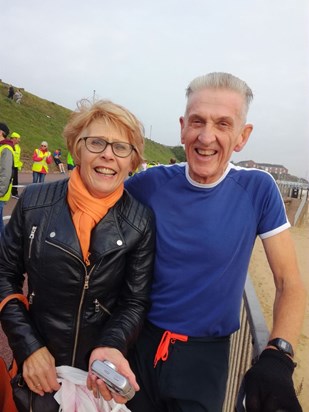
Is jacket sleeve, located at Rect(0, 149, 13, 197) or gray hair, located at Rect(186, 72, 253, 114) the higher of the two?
gray hair, located at Rect(186, 72, 253, 114)

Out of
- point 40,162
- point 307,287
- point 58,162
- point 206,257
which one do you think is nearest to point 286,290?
point 206,257

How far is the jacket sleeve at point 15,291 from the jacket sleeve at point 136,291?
0.35 metres

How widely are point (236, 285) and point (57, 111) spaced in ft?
170

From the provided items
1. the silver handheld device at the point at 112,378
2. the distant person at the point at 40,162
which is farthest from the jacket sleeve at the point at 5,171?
the distant person at the point at 40,162

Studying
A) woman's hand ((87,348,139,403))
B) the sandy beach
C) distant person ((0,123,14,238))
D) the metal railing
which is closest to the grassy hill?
the sandy beach

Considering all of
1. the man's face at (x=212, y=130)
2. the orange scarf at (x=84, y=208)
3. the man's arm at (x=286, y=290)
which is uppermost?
the man's face at (x=212, y=130)

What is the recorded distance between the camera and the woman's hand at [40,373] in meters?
1.63

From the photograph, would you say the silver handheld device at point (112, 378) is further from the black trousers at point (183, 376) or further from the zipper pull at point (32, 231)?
the zipper pull at point (32, 231)

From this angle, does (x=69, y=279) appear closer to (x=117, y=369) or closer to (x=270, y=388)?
(x=117, y=369)

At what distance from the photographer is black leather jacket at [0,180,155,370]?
1.66 meters

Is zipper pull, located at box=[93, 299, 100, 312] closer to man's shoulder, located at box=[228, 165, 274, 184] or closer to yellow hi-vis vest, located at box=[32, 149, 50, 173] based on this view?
man's shoulder, located at box=[228, 165, 274, 184]

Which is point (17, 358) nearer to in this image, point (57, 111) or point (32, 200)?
point (32, 200)

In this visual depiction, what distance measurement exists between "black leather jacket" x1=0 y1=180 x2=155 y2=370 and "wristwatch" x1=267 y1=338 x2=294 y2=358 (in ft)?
2.10

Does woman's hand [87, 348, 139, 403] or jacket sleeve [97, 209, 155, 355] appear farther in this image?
jacket sleeve [97, 209, 155, 355]
